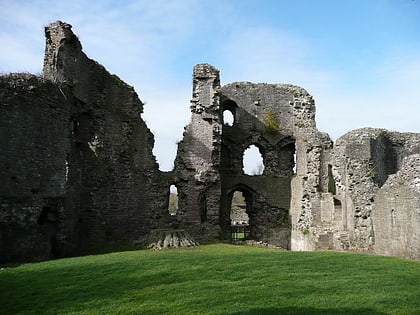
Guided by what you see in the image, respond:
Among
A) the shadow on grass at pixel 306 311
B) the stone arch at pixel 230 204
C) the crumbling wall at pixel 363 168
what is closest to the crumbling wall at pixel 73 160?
the stone arch at pixel 230 204

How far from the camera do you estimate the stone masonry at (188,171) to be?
44.3 ft

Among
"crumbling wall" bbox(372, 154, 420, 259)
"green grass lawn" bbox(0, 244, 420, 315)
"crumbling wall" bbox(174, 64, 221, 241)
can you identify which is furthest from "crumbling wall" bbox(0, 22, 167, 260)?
"crumbling wall" bbox(372, 154, 420, 259)

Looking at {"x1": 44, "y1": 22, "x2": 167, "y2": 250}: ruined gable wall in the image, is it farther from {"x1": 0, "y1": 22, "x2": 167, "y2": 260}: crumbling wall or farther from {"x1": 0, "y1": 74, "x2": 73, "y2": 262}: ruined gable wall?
{"x1": 0, "y1": 74, "x2": 73, "y2": 262}: ruined gable wall

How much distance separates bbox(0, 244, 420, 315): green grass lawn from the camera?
7551 millimetres

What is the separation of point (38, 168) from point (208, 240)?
864 cm

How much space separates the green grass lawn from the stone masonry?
251 cm

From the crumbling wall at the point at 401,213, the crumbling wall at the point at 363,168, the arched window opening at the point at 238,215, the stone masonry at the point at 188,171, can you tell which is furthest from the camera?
the arched window opening at the point at 238,215

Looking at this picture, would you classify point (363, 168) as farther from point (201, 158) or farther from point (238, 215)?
point (238, 215)

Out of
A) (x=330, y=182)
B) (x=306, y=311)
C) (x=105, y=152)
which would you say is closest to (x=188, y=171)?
(x=105, y=152)

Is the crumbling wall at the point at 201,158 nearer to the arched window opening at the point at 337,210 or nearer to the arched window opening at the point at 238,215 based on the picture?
the arched window opening at the point at 337,210

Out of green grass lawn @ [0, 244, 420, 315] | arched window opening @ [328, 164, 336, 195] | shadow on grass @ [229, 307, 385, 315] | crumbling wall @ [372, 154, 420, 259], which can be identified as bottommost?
shadow on grass @ [229, 307, 385, 315]

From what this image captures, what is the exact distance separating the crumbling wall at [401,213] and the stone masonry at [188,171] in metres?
0.06

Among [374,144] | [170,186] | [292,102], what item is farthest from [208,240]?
[292,102]

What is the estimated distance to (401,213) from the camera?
1455 centimetres
